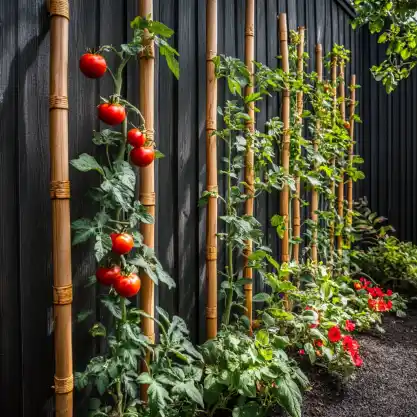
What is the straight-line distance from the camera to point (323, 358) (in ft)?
7.88

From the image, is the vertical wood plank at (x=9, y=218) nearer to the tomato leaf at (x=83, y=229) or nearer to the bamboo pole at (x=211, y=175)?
the tomato leaf at (x=83, y=229)

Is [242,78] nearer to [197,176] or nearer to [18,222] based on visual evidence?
[197,176]

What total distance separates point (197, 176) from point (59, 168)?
892mm

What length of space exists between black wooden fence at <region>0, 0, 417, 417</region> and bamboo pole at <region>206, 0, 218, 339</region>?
0.06 metres

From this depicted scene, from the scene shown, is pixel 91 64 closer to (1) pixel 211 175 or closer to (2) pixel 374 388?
(1) pixel 211 175

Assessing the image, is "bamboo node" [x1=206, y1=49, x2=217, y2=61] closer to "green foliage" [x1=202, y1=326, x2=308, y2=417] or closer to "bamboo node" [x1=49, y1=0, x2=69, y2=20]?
"bamboo node" [x1=49, y1=0, x2=69, y2=20]

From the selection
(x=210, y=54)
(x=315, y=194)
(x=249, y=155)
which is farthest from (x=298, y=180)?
(x=210, y=54)

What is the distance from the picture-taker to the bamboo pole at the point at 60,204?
1.40m

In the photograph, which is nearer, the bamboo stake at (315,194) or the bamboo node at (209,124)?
the bamboo node at (209,124)

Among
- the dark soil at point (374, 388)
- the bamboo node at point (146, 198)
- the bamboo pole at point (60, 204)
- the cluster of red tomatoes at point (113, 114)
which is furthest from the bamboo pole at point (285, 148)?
the bamboo pole at point (60, 204)

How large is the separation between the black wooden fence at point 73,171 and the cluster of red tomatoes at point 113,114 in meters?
0.16

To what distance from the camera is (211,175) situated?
2.15m

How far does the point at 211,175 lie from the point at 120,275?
842 mm

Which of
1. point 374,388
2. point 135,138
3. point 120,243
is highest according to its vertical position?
point 135,138
